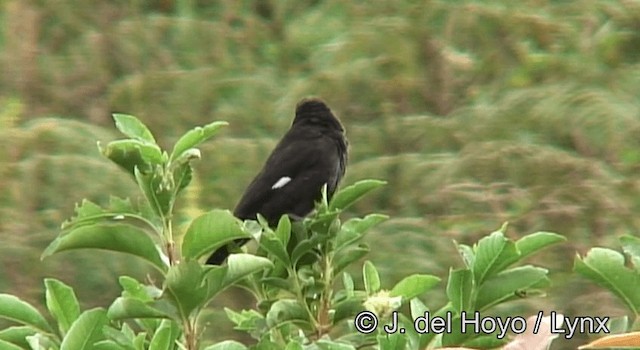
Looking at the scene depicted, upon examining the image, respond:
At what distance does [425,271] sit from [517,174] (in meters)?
0.71

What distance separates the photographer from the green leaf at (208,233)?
1.35 metres

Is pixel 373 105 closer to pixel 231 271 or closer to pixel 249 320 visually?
pixel 249 320

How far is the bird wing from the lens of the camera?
297cm

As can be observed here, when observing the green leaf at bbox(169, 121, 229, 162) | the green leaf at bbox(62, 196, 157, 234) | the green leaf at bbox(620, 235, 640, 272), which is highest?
the green leaf at bbox(169, 121, 229, 162)

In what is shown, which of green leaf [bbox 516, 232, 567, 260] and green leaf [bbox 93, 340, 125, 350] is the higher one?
green leaf [bbox 93, 340, 125, 350]

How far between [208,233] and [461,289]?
255 millimetres

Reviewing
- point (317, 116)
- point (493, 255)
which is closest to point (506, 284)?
point (493, 255)

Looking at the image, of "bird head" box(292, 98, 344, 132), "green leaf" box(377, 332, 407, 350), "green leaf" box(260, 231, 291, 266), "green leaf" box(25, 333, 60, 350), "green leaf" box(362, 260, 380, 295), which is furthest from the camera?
"bird head" box(292, 98, 344, 132)

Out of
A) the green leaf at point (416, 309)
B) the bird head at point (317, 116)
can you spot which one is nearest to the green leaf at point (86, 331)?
the green leaf at point (416, 309)

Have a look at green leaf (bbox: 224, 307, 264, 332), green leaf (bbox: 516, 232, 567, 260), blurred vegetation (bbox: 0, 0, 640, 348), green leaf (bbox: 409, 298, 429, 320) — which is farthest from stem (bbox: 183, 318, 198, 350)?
blurred vegetation (bbox: 0, 0, 640, 348)

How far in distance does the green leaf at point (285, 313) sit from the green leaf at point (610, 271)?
31cm

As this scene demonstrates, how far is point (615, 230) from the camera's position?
13.4ft

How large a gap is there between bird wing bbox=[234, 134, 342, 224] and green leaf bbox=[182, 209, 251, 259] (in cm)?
154

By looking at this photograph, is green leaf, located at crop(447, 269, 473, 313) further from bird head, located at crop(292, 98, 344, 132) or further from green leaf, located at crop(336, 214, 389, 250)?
bird head, located at crop(292, 98, 344, 132)
